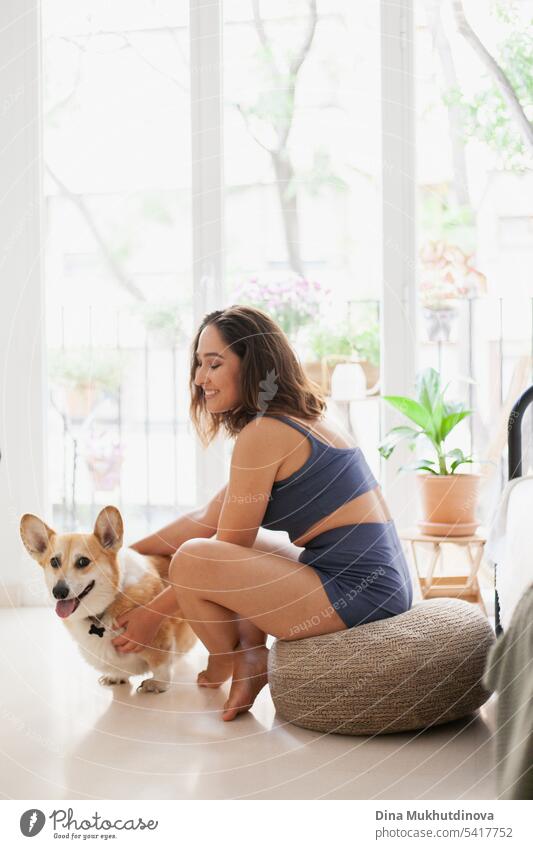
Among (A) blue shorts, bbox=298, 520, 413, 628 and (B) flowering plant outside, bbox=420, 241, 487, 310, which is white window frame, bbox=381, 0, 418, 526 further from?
(A) blue shorts, bbox=298, 520, 413, 628

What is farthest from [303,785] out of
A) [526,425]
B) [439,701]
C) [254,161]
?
[254,161]

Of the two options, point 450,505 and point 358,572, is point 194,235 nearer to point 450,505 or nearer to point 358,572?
point 450,505

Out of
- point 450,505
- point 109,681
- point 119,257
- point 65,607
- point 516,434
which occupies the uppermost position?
point 119,257

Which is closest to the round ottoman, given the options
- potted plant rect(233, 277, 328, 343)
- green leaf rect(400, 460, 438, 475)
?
green leaf rect(400, 460, 438, 475)

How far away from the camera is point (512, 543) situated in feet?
6.55

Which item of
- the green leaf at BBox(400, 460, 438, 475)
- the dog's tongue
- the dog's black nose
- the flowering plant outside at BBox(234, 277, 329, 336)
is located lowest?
the dog's tongue

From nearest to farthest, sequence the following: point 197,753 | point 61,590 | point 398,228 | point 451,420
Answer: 1. point 197,753
2. point 61,590
3. point 451,420
4. point 398,228

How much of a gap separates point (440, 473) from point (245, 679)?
958 mm

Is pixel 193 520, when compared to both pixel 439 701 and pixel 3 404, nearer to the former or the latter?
pixel 439 701

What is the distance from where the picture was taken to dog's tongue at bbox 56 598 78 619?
2123mm

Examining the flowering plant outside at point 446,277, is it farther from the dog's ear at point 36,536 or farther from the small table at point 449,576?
the dog's ear at point 36,536

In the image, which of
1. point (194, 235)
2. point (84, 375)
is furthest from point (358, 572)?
point (84, 375)

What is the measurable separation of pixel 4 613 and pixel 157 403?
0.91 meters

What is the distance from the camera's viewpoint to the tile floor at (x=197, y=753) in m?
1.71
